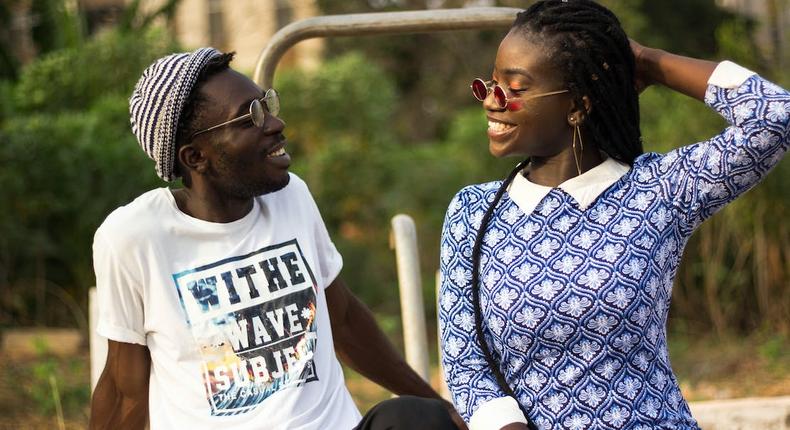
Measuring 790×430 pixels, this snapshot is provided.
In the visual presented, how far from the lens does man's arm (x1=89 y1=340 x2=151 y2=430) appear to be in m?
2.91

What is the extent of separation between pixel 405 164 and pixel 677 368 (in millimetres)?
3391

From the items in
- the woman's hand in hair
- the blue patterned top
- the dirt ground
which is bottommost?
the dirt ground

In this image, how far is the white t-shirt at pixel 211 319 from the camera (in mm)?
2875

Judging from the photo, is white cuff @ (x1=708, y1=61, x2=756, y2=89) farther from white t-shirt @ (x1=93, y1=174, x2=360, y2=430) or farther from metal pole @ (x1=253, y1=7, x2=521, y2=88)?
white t-shirt @ (x1=93, y1=174, x2=360, y2=430)

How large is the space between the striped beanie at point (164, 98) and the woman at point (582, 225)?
74cm

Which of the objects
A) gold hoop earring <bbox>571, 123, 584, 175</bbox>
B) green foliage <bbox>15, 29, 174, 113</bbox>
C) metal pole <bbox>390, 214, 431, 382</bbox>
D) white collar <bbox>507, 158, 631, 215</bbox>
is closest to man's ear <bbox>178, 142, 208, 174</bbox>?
white collar <bbox>507, 158, 631, 215</bbox>

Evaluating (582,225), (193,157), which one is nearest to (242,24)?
(193,157)

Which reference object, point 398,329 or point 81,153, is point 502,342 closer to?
point 81,153

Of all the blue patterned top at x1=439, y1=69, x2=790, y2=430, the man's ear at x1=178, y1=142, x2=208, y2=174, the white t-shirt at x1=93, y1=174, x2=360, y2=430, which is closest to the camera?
the blue patterned top at x1=439, y1=69, x2=790, y2=430

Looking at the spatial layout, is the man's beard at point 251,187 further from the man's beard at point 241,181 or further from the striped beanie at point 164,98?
the striped beanie at point 164,98

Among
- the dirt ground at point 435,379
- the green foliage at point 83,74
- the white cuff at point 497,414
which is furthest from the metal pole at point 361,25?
the green foliage at point 83,74

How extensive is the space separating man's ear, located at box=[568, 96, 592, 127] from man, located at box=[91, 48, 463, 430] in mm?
740

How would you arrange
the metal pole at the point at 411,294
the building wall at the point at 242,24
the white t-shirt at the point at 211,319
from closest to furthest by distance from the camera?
the white t-shirt at the point at 211,319
the metal pole at the point at 411,294
the building wall at the point at 242,24

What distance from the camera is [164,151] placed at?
296 cm
